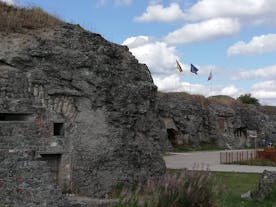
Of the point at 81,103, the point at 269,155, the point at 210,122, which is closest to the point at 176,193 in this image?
the point at 81,103

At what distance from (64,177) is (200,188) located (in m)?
6.13

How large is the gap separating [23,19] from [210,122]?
30671 millimetres

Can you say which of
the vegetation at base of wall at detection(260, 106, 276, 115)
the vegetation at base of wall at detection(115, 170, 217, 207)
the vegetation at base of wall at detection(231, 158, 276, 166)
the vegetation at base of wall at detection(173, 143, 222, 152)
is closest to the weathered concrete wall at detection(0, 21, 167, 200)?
the vegetation at base of wall at detection(115, 170, 217, 207)

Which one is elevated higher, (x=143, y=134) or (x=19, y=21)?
(x=19, y=21)

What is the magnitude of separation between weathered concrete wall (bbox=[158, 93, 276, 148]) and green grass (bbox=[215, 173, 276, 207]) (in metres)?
19.7

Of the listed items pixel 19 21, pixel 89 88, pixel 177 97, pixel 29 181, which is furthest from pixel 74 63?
pixel 177 97

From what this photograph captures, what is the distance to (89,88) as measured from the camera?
16719 mm

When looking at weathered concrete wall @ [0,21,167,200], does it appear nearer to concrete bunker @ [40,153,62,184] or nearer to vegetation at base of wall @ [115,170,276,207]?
concrete bunker @ [40,153,62,184]

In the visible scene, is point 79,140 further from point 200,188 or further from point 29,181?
point 200,188

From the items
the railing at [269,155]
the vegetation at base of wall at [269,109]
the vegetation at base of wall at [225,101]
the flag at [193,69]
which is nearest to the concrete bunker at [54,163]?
the railing at [269,155]

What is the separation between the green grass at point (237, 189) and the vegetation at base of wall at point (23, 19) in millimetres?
7272

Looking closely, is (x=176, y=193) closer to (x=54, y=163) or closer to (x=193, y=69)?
(x=54, y=163)

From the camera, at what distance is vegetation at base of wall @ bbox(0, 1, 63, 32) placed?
650 inches

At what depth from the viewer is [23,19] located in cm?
1709
